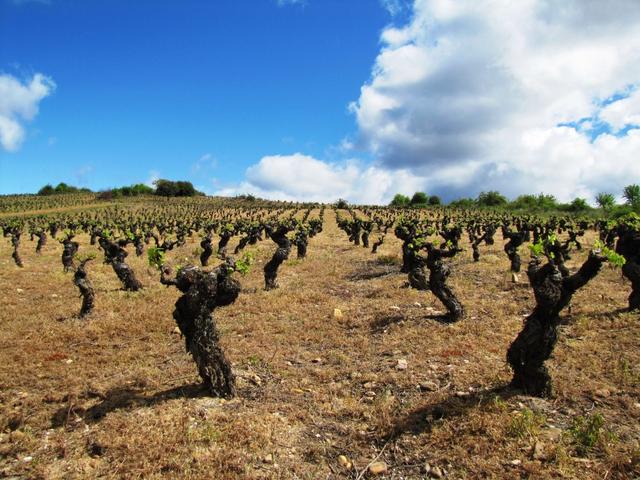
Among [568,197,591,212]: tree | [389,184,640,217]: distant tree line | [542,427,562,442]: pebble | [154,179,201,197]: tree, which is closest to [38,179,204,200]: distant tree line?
[154,179,201,197]: tree

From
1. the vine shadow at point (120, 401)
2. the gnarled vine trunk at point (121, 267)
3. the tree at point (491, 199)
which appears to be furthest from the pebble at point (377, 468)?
the tree at point (491, 199)

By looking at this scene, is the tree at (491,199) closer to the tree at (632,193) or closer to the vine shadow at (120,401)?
the tree at (632,193)

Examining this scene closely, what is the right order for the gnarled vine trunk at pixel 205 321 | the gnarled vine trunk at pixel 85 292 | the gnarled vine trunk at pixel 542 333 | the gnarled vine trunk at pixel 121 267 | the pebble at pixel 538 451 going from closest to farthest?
1. the pebble at pixel 538 451
2. the gnarled vine trunk at pixel 542 333
3. the gnarled vine trunk at pixel 205 321
4. the gnarled vine trunk at pixel 85 292
5. the gnarled vine trunk at pixel 121 267

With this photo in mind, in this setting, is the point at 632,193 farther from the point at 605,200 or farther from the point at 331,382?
the point at 331,382

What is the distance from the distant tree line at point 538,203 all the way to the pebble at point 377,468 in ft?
230

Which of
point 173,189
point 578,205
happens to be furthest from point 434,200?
point 173,189

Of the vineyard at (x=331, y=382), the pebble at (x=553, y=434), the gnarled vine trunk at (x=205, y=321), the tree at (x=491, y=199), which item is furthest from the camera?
the tree at (x=491, y=199)

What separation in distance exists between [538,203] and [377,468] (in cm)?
11469

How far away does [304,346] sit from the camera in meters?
11.5

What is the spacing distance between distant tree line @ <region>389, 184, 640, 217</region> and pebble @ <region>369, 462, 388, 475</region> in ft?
230

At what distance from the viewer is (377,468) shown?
6309 millimetres

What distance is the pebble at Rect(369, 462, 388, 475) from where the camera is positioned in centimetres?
627

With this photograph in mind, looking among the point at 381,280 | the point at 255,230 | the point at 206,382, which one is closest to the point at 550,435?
the point at 206,382

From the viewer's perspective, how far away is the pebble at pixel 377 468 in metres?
6.27
